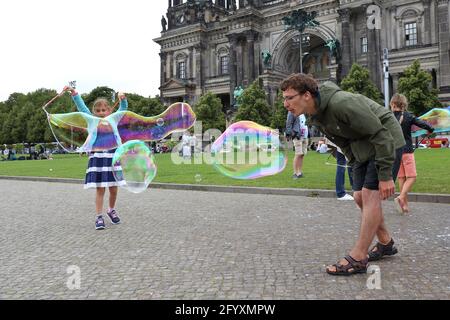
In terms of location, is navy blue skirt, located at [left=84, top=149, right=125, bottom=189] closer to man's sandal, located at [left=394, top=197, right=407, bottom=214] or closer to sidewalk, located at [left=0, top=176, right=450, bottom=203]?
man's sandal, located at [left=394, top=197, right=407, bottom=214]

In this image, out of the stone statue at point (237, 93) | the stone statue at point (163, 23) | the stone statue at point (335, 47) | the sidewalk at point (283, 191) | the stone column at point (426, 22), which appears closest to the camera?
the sidewalk at point (283, 191)

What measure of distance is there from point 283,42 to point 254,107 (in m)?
12.8

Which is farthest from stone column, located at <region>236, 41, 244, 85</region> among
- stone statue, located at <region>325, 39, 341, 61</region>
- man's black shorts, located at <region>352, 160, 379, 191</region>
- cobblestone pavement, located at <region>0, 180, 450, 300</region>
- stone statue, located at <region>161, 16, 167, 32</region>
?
man's black shorts, located at <region>352, 160, 379, 191</region>

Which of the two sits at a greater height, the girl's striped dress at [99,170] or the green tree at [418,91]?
the green tree at [418,91]

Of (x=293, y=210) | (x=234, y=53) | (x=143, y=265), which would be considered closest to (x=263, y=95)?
(x=234, y=53)

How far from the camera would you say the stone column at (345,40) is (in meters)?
49.8

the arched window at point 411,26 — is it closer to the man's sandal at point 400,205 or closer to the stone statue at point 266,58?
the stone statue at point 266,58

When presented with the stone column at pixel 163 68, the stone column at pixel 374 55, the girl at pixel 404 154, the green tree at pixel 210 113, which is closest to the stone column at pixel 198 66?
the stone column at pixel 163 68

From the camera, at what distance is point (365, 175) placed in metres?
4.27

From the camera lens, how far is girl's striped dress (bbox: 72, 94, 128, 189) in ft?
22.4

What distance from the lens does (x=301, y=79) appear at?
3.89 meters

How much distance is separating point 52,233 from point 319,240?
402 centimetres

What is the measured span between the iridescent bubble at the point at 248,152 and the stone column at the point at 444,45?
43395mm
